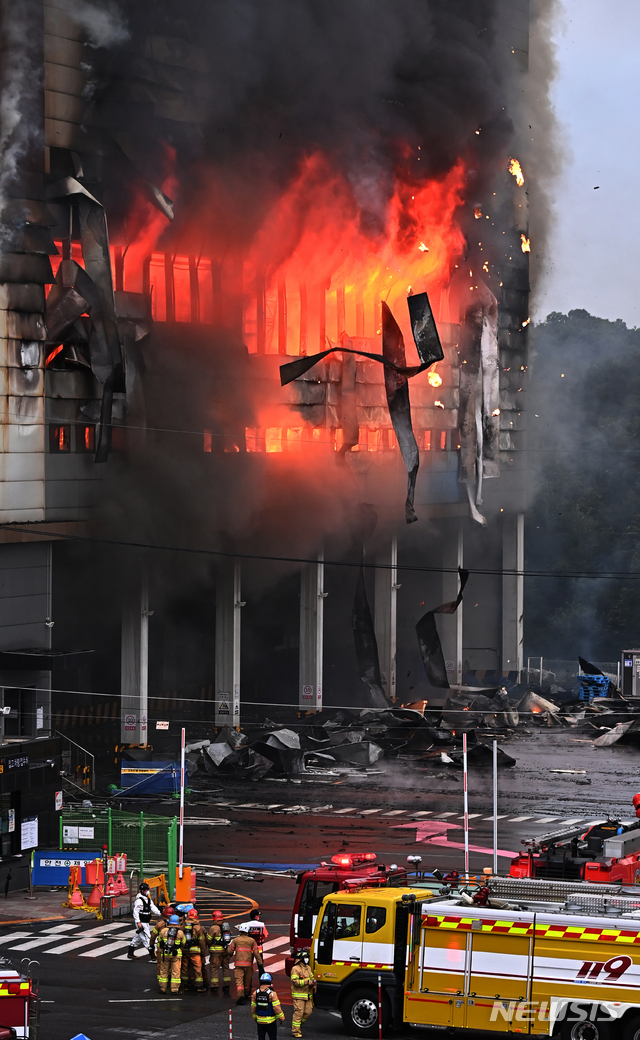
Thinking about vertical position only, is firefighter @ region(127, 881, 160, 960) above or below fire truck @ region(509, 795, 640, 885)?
below

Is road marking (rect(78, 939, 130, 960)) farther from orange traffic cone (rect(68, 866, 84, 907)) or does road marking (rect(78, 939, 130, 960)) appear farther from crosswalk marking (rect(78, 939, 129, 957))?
orange traffic cone (rect(68, 866, 84, 907))

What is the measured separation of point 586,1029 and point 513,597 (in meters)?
45.5

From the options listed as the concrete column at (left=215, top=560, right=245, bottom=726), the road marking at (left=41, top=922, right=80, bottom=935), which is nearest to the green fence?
the road marking at (left=41, top=922, right=80, bottom=935)

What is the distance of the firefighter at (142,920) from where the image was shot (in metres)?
20.6

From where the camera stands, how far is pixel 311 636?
158ft

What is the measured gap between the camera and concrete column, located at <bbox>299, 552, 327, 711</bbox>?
4781 centimetres

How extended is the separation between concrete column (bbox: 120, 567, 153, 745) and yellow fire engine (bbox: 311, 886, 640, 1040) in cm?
2482

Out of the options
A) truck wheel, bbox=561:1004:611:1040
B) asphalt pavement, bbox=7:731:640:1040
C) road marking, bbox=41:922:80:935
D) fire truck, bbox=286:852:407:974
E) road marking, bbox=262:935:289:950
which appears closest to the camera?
truck wheel, bbox=561:1004:611:1040

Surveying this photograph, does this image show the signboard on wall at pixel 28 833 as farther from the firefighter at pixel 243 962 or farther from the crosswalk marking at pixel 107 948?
the firefighter at pixel 243 962

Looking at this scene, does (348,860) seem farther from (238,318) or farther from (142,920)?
(238,318)

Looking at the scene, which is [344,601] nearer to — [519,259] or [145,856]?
[519,259]

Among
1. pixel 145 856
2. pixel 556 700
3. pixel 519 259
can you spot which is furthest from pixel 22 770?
pixel 519 259

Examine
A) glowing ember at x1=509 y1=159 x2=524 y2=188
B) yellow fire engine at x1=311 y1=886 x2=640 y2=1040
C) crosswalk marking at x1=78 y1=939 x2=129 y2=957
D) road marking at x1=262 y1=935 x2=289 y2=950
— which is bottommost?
crosswalk marking at x1=78 y1=939 x2=129 y2=957

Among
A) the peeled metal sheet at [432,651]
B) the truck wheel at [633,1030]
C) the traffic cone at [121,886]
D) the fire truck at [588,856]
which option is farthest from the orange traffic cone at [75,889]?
the peeled metal sheet at [432,651]
